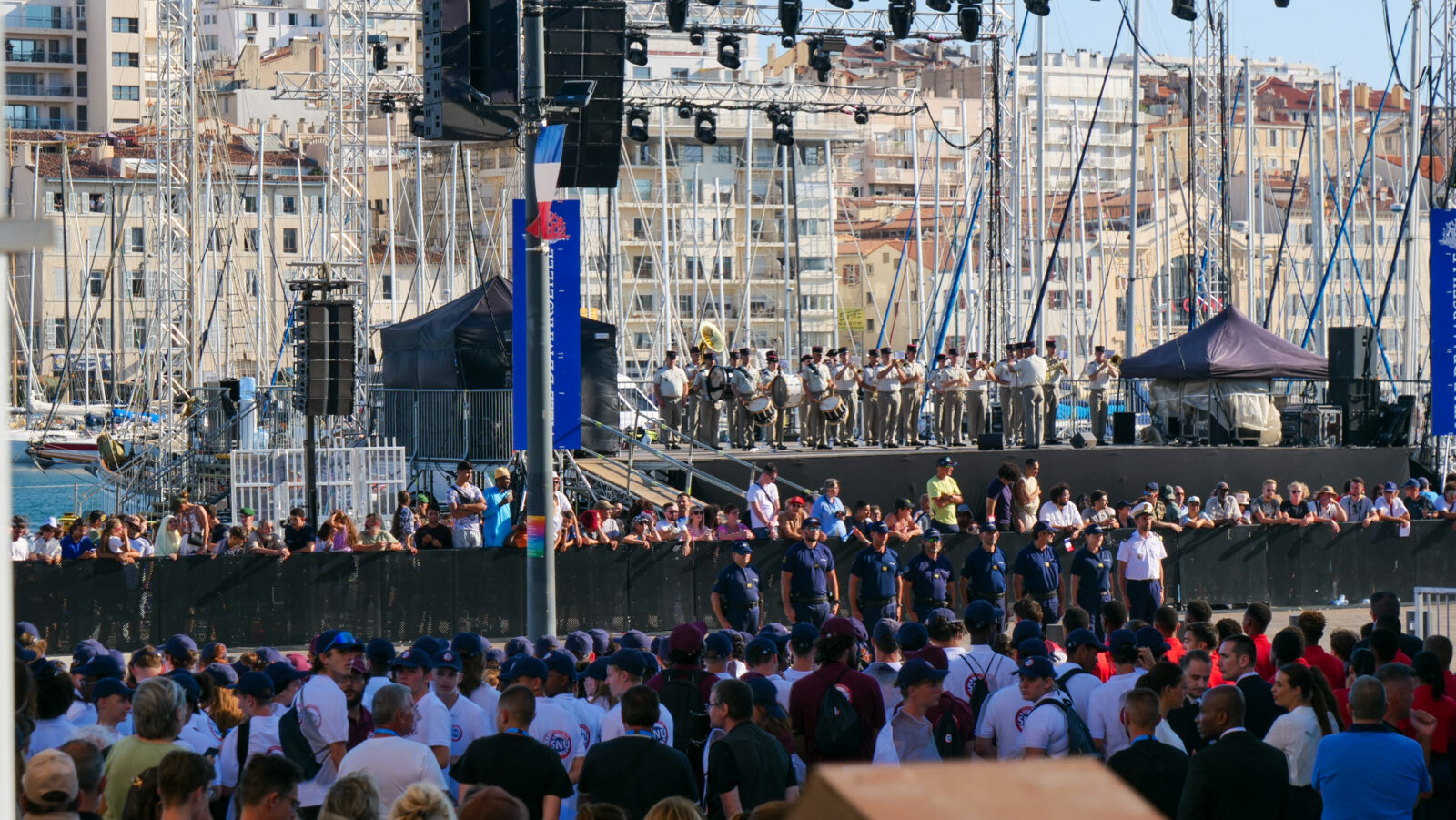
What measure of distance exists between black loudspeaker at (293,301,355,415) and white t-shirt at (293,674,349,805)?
14.9 metres

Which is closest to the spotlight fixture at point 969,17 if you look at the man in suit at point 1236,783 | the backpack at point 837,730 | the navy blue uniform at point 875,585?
the navy blue uniform at point 875,585

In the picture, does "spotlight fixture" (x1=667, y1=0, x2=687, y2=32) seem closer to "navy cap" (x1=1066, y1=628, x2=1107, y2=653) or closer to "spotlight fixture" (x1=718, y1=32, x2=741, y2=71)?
"spotlight fixture" (x1=718, y1=32, x2=741, y2=71)

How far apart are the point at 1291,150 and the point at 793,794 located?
4752 inches

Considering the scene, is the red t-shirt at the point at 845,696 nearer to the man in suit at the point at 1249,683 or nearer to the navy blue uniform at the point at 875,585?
the man in suit at the point at 1249,683

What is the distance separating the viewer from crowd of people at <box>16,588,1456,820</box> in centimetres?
702

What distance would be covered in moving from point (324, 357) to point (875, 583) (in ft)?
31.6

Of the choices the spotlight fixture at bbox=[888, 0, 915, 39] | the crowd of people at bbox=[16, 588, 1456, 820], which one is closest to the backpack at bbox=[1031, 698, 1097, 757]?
the crowd of people at bbox=[16, 588, 1456, 820]

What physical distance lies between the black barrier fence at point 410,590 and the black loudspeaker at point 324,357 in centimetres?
480

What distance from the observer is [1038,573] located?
1670 centimetres

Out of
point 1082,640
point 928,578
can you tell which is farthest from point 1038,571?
point 1082,640

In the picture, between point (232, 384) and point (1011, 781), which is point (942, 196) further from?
point (1011, 781)

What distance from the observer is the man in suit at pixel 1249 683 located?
30.2 feet

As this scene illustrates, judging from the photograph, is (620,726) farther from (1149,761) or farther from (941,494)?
(941,494)

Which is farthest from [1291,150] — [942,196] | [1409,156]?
[1409,156]
